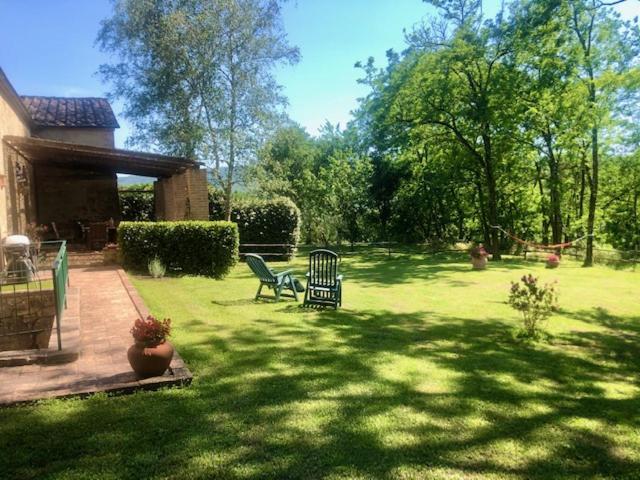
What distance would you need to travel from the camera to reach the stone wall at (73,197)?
18047 millimetres

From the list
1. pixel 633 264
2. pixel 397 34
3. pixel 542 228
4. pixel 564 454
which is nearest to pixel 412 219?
pixel 542 228

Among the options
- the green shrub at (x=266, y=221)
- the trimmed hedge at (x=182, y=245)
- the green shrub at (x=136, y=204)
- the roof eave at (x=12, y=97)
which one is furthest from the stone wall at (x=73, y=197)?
the trimmed hedge at (x=182, y=245)

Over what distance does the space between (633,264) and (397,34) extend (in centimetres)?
1460

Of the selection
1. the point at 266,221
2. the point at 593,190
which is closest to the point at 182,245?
the point at 266,221

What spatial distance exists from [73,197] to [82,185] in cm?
62

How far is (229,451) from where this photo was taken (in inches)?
131

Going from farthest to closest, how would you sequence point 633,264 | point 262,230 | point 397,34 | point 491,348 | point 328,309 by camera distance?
point 397,34, point 262,230, point 633,264, point 328,309, point 491,348

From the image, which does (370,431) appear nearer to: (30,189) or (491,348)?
(491,348)

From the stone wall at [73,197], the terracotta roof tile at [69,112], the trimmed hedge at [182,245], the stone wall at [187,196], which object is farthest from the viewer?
the terracotta roof tile at [69,112]

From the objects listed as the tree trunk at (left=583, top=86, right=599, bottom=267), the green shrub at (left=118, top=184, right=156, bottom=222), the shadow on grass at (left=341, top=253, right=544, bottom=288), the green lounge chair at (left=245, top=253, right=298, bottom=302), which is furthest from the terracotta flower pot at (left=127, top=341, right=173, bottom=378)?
the tree trunk at (left=583, top=86, right=599, bottom=267)

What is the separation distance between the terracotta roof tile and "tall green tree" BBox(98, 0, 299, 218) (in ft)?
6.10

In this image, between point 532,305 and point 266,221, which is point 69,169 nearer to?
point 266,221

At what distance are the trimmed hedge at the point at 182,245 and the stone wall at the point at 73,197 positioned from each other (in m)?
7.24

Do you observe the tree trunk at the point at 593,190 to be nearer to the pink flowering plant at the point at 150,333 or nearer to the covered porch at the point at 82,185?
the covered porch at the point at 82,185
